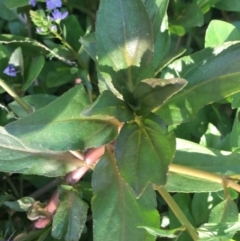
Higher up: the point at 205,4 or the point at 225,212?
the point at 205,4

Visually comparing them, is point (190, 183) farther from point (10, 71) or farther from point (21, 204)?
point (10, 71)

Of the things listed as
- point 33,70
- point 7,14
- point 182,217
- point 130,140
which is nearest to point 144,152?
point 130,140

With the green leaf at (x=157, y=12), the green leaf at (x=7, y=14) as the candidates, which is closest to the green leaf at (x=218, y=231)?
the green leaf at (x=157, y=12)

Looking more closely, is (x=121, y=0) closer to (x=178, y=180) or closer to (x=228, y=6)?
(x=178, y=180)

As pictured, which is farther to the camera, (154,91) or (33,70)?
(33,70)

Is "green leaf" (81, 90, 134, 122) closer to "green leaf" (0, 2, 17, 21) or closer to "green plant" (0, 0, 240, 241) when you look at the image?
"green plant" (0, 0, 240, 241)

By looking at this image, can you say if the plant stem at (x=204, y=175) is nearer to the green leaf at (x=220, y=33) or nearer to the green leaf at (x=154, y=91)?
the green leaf at (x=154, y=91)
